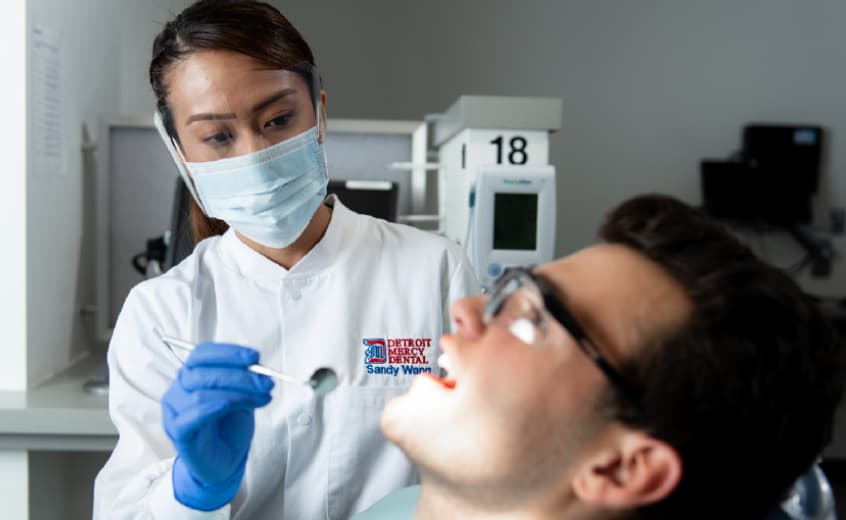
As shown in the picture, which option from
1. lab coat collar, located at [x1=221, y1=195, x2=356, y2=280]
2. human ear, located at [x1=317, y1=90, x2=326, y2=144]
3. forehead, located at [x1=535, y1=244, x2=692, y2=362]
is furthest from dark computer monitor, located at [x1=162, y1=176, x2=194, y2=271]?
forehead, located at [x1=535, y1=244, x2=692, y2=362]

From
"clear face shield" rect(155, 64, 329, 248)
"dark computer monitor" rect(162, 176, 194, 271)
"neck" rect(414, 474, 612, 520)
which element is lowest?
"neck" rect(414, 474, 612, 520)

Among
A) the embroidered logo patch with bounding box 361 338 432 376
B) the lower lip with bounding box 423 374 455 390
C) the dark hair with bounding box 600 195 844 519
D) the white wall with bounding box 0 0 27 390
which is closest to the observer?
the dark hair with bounding box 600 195 844 519

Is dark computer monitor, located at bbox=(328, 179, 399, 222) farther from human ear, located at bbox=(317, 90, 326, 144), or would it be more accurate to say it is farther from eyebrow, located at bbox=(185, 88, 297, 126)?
eyebrow, located at bbox=(185, 88, 297, 126)

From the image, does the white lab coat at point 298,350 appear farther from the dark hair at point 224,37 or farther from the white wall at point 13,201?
the white wall at point 13,201

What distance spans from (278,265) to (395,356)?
0.25 metres

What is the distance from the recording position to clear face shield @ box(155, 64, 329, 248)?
1181 mm

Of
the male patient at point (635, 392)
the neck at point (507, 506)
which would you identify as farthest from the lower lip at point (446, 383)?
the neck at point (507, 506)

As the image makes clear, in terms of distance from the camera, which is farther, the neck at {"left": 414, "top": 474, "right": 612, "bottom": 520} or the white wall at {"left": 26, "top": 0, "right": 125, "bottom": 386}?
the white wall at {"left": 26, "top": 0, "right": 125, "bottom": 386}

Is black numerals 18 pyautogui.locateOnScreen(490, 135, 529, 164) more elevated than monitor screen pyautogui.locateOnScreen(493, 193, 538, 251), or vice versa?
black numerals 18 pyautogui.locateOnScreen(490, 135, 529, 164)

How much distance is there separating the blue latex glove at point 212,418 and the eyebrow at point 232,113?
0.41 metres

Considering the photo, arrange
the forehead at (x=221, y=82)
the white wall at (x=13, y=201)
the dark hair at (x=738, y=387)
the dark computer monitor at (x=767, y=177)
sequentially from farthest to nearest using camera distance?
1. the dark computer monitor at (x=767, y=177)
2. the white wall at (x=13, y=201)
3. the forehead at (x=221, y=82)
4. the dark hair at (x=738, y=387)

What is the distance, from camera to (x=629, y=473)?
862mm

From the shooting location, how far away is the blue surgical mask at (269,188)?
4.04 feet

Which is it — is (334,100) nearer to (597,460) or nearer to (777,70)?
(777,70)
